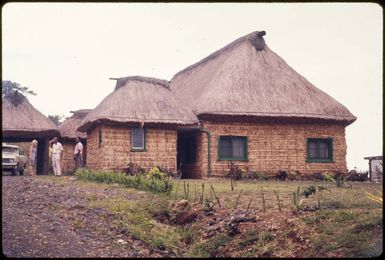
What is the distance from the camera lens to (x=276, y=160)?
18656 millimetres

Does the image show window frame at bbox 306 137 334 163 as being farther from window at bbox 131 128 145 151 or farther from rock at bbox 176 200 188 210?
rock at bbox 176 200 188 210

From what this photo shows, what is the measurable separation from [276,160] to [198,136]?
366 cm

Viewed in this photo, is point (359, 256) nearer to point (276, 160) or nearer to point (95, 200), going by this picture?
point (95, 200)

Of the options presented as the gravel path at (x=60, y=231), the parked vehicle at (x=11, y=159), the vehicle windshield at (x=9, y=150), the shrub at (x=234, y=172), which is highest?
the vehicle windshield at (x=9, y=150)

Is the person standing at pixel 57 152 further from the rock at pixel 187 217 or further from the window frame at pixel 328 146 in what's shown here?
the window frame at pixel 328 146

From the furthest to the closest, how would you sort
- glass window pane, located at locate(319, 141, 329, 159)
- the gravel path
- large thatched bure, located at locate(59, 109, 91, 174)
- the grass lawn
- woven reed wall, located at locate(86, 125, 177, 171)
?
large thatched bure, located at locate(59, 109, 91, 174), glass window pane, located at locate(319, 141, 329, 159), woven reed wall, located at locate(86, 125, 177, 171), the gravel path, the grass lawn

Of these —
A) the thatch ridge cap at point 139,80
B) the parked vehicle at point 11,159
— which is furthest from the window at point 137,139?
the parked vehicle at point 11,159

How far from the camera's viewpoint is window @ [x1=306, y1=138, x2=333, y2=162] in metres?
19.5

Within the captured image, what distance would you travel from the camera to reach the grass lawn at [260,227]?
6.41 metres

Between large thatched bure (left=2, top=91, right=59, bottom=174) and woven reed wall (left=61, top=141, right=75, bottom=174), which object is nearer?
large thatched bure (left=2, top=91, right=59, bottom=174)

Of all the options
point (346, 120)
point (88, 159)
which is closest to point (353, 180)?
point (346, 120)

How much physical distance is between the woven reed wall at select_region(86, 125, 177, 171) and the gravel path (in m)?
6.89

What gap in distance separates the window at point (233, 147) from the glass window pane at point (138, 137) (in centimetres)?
346

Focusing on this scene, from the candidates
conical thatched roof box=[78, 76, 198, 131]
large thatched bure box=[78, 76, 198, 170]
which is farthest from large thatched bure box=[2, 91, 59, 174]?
large thatched bure box=[78, 76, 198, 170]
